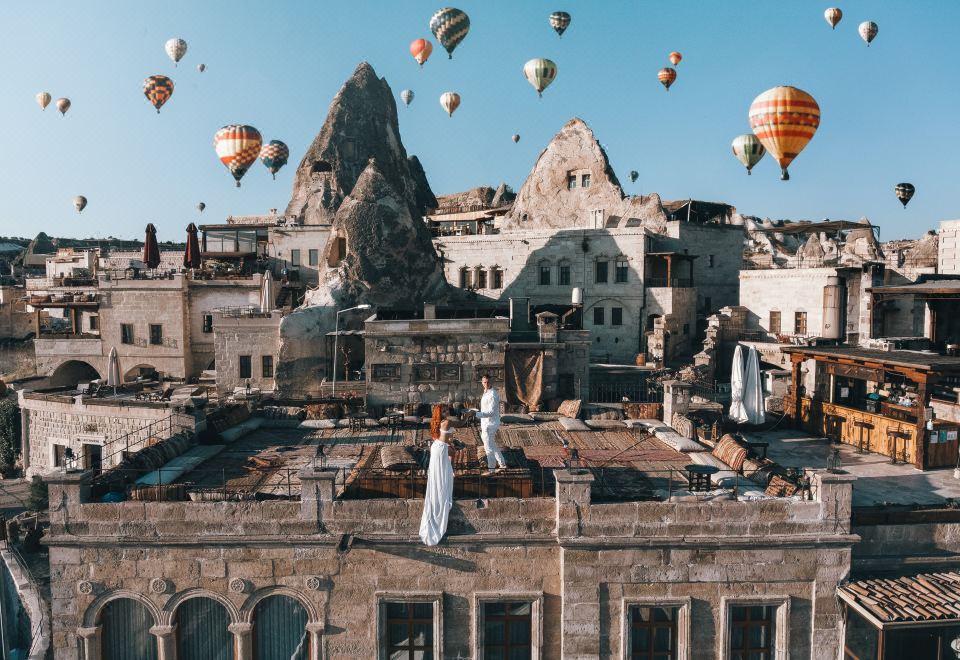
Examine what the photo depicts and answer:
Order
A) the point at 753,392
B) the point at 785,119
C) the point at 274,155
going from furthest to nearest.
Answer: the point at 274,155 → the point at 785,119 → the point at 753,392

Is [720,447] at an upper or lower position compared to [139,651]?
upper

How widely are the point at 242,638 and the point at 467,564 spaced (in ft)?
15.8

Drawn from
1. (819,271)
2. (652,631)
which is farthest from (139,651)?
(819,271)

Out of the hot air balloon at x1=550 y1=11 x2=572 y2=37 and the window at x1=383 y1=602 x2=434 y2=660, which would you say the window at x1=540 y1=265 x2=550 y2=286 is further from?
the window at x1=383 y1=602 x2=434 y2=660

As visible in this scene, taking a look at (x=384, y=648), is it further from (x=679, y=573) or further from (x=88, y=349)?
(x=88, y=349)

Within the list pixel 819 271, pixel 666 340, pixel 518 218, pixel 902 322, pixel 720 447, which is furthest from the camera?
pixel 518 218

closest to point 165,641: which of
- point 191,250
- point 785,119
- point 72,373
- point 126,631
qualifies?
point 126,631

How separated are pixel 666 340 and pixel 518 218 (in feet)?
77.6

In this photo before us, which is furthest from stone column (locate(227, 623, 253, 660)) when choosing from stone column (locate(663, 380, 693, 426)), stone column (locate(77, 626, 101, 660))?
stone column (locate(663, 380, 693, 426))

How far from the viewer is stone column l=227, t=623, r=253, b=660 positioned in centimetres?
1423

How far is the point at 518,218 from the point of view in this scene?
64625 mm

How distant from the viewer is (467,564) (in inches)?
558

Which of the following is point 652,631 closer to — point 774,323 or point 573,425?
point 573,425

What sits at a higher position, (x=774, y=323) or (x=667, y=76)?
(x=667, y=76)
